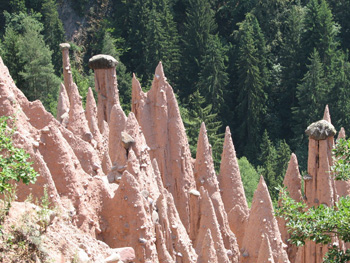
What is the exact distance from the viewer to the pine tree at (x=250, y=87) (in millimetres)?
50500

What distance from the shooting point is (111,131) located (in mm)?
16984

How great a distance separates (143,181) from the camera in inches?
604

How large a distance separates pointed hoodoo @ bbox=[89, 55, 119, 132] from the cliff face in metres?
0.03

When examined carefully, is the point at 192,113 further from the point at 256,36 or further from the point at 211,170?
the point at 211,170

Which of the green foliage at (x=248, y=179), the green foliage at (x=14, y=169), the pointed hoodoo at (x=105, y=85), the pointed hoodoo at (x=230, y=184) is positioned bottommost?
the green foliage at (x=14, y=169)

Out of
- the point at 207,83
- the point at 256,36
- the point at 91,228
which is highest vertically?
the point at 256,36

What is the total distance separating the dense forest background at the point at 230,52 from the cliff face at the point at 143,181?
83.2 feet

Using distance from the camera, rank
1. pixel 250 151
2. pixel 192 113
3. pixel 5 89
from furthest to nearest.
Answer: pixel 250 151 < pixel 192 113 < pixel 5 89

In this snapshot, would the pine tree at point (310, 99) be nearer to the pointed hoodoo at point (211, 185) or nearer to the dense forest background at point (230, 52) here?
the dense forest background at point (230, 52)

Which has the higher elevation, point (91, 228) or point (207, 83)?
point (207, 83)

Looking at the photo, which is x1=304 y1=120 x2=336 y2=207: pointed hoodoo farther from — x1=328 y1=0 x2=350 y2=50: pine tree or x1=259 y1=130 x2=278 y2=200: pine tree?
x1=328 y1=0 x2=350 y2=50: pine tree

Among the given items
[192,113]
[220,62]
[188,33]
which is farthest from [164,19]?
[192,113]

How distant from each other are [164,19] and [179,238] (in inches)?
1584

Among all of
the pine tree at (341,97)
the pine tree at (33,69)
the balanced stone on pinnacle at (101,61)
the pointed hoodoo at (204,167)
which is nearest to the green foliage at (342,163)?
the pointed hoodoo at (204,167)
